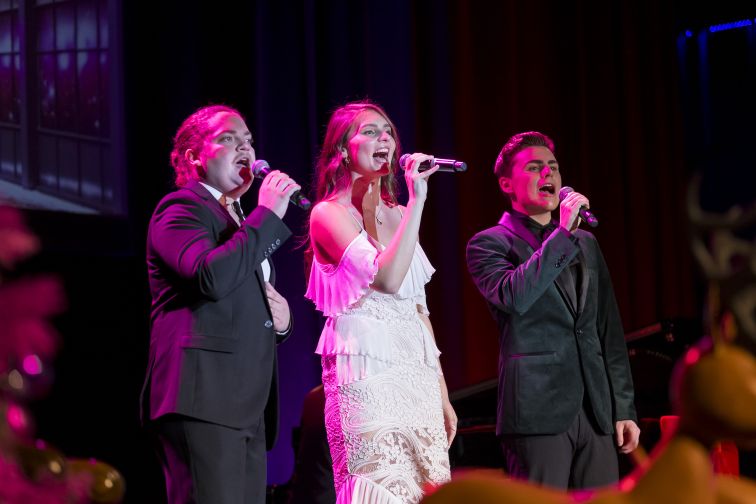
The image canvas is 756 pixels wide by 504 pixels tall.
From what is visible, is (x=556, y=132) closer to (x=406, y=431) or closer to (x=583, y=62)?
(x=583, y=62)

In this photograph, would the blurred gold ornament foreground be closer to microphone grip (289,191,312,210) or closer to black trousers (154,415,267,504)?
black trousers (154,415,267,504)

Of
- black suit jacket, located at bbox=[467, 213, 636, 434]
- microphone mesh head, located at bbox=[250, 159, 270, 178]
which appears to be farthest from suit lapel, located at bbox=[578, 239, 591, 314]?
microphone mesh head, located at bbox=[250, 159, 270, 178]

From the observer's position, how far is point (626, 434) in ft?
9.82

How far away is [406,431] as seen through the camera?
2.56 meters

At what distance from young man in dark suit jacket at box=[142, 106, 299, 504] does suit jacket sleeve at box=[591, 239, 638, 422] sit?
110 centimetres

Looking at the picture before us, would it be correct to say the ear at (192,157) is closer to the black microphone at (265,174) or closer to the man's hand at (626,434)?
the black microphone at (265,174)

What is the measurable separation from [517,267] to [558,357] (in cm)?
31

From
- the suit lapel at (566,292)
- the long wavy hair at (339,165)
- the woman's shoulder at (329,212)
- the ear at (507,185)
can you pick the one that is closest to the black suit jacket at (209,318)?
the woman's shoulder at (329,212)

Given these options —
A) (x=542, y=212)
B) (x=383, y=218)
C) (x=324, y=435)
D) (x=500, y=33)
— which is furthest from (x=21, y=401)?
(x=500, y=33)

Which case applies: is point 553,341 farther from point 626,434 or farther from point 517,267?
point 626,434

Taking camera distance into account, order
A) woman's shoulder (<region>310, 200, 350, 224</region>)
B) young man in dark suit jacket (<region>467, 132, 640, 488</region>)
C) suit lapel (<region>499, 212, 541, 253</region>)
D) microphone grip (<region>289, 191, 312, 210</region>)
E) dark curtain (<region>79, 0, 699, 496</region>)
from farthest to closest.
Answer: dark curtain (<region>79, 0, 699, 496</region>)
suit lapel (<region>499, 212, 541, 253</region>)
young man in dark suit jacket (<region>467, 132, 640, 488</region>)
woman's shoulder (<region>310, 200, 350, 224</region>)
microphone grip (<region>289, 191, 312, 210</region>)

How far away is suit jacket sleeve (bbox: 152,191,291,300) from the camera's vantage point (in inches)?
92.1

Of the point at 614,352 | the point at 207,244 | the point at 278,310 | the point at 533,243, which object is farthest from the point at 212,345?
the point at 614,352

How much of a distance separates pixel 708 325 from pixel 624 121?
19.6 feet
